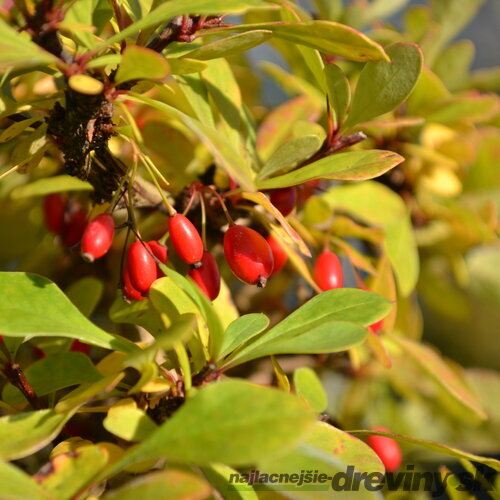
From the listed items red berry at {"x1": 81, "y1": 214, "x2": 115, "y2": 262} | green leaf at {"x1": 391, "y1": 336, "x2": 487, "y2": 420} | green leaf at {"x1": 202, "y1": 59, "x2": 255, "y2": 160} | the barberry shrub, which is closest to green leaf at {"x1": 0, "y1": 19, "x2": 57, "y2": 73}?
the barberry shrub

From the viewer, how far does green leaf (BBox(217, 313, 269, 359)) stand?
625 mm

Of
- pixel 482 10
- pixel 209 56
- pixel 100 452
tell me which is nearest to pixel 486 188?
pixel 209 56

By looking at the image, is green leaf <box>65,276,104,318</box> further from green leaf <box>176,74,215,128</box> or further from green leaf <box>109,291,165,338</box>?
green leaf <box>176,74,215,128</box>

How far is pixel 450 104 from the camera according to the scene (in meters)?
1.06

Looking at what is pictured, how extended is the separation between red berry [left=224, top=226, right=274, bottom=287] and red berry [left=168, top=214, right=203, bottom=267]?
0.12 feet

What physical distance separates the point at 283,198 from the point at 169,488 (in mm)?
424

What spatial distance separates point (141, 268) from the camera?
0.66 metres

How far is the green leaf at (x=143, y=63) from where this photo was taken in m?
0.52

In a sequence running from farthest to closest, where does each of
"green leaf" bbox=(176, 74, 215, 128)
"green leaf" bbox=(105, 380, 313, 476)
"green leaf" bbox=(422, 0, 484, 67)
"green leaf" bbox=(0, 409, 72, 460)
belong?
1. "green leaf" bbox=(422, 0, 484, 67)
2. "green leaf" bbox=(176, 74, 215, 128)
3. "green leaf" bbox=(0, 409, 72, 460)
4. "green leaf" bbox=(105, 380, 313, 476)

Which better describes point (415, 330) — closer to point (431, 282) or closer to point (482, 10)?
point (431, 282)

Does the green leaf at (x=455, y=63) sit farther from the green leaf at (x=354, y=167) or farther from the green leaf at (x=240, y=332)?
the green leaf at (x=240, y=332)

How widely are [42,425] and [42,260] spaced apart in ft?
1.80

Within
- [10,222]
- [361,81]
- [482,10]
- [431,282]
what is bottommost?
[431,282]

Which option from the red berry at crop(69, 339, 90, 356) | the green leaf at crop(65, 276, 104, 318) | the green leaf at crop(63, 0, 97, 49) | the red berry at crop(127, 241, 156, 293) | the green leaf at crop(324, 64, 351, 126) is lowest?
the red berry at crop(69, 339, 90, 356)
